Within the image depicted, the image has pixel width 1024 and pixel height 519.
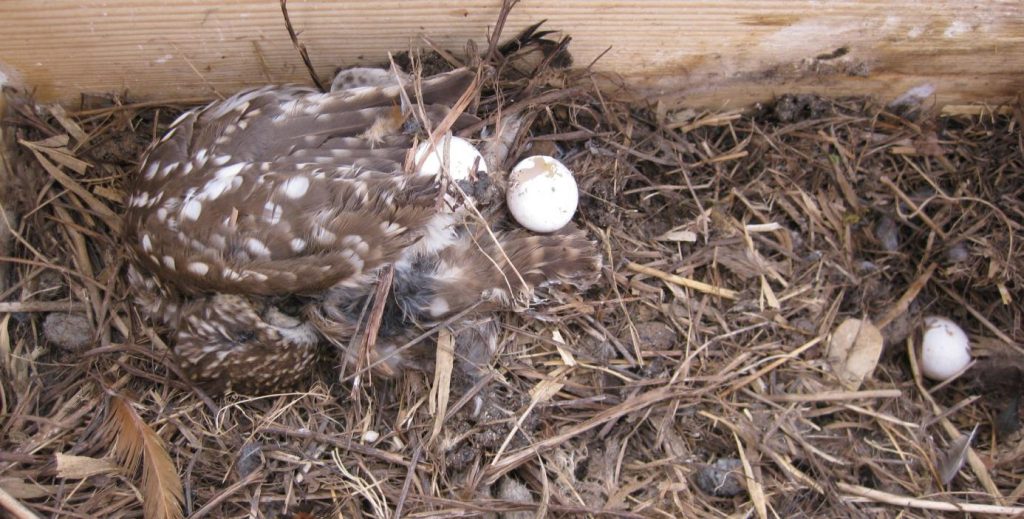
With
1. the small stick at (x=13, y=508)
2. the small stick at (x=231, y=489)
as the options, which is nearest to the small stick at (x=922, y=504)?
the small stick at (x=231, y=489)

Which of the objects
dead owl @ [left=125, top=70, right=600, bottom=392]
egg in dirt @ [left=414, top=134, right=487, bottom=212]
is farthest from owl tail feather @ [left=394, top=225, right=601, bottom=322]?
egg in dirt @ [left=414, top=134, right=487, bottom=212]

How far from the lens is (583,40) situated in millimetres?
1781

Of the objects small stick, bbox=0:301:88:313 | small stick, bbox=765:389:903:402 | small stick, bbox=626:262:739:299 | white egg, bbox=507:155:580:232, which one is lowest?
small stick, bbox=765:389:903:402

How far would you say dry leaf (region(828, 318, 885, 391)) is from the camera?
200cm

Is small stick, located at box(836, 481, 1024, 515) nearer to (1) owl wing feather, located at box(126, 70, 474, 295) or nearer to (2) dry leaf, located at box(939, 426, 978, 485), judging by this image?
(2) dry leaf, located at box(939, 426, 978, 485)

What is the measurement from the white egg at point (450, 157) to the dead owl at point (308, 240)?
0.05 metres

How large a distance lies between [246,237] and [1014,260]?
191 centimetres

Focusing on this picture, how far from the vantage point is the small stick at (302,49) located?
5.24 feet

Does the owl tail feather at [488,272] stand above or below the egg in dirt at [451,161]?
below

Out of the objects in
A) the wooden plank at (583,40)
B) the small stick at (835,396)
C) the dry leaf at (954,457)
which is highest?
the wooden plank at (583,40)

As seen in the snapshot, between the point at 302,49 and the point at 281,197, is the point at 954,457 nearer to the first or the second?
the point at 281,197

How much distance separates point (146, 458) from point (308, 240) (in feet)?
2.07

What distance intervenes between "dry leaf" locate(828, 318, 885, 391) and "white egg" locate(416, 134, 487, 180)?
3.50 feet

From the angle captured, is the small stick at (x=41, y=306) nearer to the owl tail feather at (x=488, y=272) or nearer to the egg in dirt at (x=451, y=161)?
the owl tail feather at (x=488, y=272)
